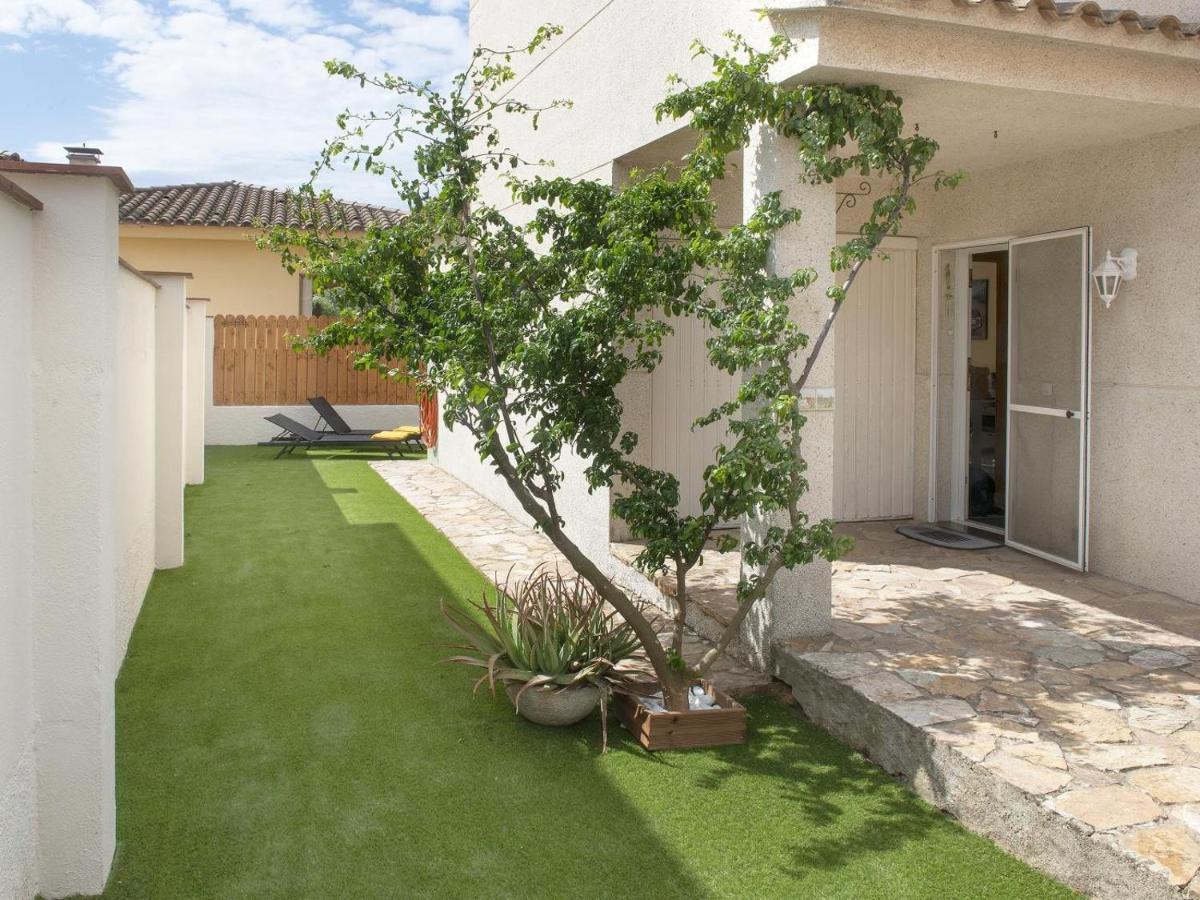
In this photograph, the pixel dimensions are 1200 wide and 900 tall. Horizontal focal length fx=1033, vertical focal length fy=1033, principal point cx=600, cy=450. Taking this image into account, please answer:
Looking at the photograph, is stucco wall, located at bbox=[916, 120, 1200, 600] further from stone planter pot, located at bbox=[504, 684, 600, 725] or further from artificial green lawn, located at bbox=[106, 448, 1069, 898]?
stone planter pot, located at bbox=[504, 684, 600, 725]

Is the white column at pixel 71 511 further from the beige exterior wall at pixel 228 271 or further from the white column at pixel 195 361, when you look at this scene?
the beige exterior wall at pixel 228 271

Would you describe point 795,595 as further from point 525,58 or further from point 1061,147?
point 525,58

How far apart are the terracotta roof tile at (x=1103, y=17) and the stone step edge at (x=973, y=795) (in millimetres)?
3948

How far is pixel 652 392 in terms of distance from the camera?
31.9 feet

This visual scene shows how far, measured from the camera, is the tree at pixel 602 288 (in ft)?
18.3

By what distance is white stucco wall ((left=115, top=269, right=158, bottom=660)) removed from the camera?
7.01 metres

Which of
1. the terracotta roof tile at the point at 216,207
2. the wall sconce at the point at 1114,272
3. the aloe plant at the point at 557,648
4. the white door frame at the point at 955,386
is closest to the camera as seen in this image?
the aloe plant at the point at 557,648

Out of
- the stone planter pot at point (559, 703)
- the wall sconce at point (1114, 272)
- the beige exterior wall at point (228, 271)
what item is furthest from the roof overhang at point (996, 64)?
the beige exterior wall at point (228, 271)

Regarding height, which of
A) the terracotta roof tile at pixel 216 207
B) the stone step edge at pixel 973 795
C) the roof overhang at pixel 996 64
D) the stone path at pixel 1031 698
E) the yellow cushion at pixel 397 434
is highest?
the terracotta roof tile at pixel 216 207

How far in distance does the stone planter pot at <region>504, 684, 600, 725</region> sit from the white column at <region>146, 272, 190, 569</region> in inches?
200

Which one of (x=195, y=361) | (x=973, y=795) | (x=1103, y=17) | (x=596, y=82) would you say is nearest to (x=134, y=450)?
(x=596, y=82)

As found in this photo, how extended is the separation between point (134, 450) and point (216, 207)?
1712 cm

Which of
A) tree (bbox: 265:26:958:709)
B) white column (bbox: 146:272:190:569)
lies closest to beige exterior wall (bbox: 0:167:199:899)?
tree (bbox: 265:26:958:709)

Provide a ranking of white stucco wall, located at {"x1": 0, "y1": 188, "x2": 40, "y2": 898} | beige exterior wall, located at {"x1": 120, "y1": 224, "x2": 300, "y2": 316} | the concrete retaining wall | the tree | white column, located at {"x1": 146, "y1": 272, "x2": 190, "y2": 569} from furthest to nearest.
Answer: beige exterior wall, located at {"x1": 120, "y1": 224, "x2": 300, "y2": 316}, the concrete retaining wall, white column, located at {"x1": 146, "y1": 272, "x2": 190, "y2": 569}, the tree, white stucco wall, located at {"x1": 0, "y1": 188, "x2": 40, "y2": 898}
